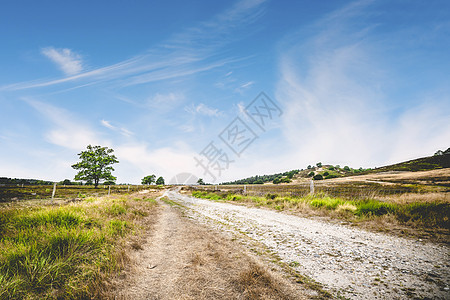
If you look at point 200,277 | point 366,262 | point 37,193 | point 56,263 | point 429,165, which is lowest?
point 366,262

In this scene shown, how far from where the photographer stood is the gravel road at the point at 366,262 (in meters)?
2.48

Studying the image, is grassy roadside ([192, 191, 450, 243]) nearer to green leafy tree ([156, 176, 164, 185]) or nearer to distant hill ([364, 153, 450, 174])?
distant hill ([364, 153, 450, 174])

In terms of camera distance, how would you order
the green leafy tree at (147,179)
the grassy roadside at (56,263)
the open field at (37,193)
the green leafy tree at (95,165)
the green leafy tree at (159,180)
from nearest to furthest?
the grassy roadside at (56,263) < the open field at (37,193) < the green leafy tree at (95,165) < the green leafy tree at (147,179) < the green leafy tree at (159,180)

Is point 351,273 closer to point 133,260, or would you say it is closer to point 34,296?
point 133,260

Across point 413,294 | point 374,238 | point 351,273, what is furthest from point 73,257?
point 374,238

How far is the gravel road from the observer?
8.14 ft

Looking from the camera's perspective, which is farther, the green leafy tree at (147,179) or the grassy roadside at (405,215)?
the green leafy tree at (147,179)

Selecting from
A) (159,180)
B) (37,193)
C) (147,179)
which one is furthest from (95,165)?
(159,180)

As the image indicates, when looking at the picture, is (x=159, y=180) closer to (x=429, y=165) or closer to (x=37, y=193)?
(x=37, y=193)

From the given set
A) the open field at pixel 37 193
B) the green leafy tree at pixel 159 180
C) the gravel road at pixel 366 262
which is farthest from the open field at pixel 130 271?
the green leafy tree at pixel 159 180

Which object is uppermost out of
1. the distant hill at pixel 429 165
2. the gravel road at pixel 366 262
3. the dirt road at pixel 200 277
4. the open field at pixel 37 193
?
the distant hill at pixel 429 165

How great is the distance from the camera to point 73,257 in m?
3.28

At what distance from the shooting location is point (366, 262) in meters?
3.38

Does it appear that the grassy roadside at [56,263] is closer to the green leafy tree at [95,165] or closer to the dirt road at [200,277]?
the dirt road at [200,277]
